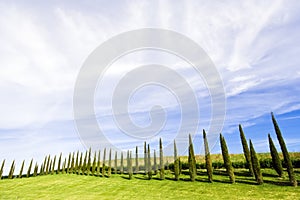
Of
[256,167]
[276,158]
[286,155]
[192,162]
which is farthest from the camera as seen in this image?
[192,162]

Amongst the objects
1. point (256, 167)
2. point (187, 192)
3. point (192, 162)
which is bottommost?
point (187, 192)

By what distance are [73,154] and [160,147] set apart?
28615 mm

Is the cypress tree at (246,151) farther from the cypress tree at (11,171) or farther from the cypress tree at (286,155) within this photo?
the cypress tree at (11,171)

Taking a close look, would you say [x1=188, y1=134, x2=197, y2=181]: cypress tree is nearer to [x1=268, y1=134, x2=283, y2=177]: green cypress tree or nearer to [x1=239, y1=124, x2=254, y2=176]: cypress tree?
[x1=239, y1=124, x2=254, y2=176]: cypress tree

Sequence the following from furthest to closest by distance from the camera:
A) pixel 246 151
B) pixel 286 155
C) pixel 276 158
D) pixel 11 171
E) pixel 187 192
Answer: pixel 11 171 < pixel 246 151 < pixel 276 158 < pixel 286 155 < pixel 187 192

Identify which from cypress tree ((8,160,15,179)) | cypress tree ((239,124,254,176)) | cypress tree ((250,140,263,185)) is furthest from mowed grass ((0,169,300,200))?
cypress tree ((8,160,15,179))

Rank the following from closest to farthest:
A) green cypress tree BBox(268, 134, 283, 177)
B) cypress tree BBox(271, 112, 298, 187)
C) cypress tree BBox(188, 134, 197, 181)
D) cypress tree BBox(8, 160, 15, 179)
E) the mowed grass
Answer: the mowed grass
cypress tree BBox(271, 112, 298, 187)
green cypress tree BBox(268, 134, 283, 177)
cypress tree BBox(188, 134, 197, 181)
cypress tree BBox(8, 160, 15, 179)

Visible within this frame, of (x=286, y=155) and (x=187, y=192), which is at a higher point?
(x=286, y=155)

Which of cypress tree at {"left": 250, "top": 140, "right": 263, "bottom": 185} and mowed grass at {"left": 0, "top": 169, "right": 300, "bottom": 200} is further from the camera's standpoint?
cypress tree at {"left": 250, "top": 140, "right": 263, "bottom": 185}

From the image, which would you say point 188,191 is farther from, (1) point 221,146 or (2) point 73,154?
(2) point 73,154

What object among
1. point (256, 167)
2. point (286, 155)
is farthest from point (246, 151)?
point (286, 155)

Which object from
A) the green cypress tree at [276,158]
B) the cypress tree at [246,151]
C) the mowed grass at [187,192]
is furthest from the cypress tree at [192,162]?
the green cypress tree at [276,158]

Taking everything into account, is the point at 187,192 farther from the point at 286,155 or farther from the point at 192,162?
the point at 286,155

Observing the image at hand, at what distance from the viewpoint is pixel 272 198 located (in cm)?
2686
